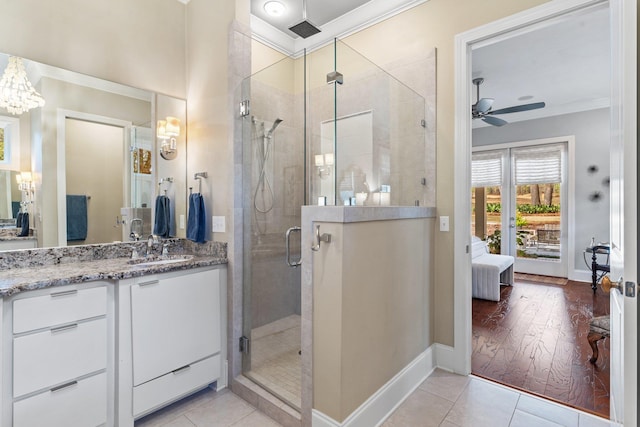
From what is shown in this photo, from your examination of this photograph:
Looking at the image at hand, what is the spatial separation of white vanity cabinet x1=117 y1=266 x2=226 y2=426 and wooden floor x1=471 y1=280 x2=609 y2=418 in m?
1.99

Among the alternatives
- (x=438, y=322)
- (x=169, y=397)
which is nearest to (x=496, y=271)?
(x=438, y=322)

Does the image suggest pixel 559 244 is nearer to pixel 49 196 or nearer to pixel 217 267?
pixel 217 267

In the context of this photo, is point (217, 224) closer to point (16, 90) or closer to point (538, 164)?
point (16, 90)

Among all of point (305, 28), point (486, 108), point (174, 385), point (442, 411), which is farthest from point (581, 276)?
point (174, 385)

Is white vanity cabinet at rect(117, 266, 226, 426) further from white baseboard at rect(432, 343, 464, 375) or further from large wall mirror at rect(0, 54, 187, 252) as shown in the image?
white baseboard at rect(432, 343, 464, 375)

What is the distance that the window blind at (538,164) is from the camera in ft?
18.9

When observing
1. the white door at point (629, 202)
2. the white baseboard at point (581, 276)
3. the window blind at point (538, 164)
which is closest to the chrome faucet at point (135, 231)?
the white door at point (629, 202)

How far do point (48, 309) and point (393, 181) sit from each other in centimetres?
214

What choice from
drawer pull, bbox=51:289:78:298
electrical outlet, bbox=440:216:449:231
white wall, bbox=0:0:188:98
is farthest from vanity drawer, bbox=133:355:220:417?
white wall, bbox=0:0:188:98

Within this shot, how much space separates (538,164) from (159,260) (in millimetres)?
6509

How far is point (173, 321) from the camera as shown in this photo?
194 cm

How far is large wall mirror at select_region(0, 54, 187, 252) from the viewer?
6.37ft

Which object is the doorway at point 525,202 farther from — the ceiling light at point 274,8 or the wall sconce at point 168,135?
the wall sconce at point 168,135

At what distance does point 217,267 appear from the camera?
222cm
